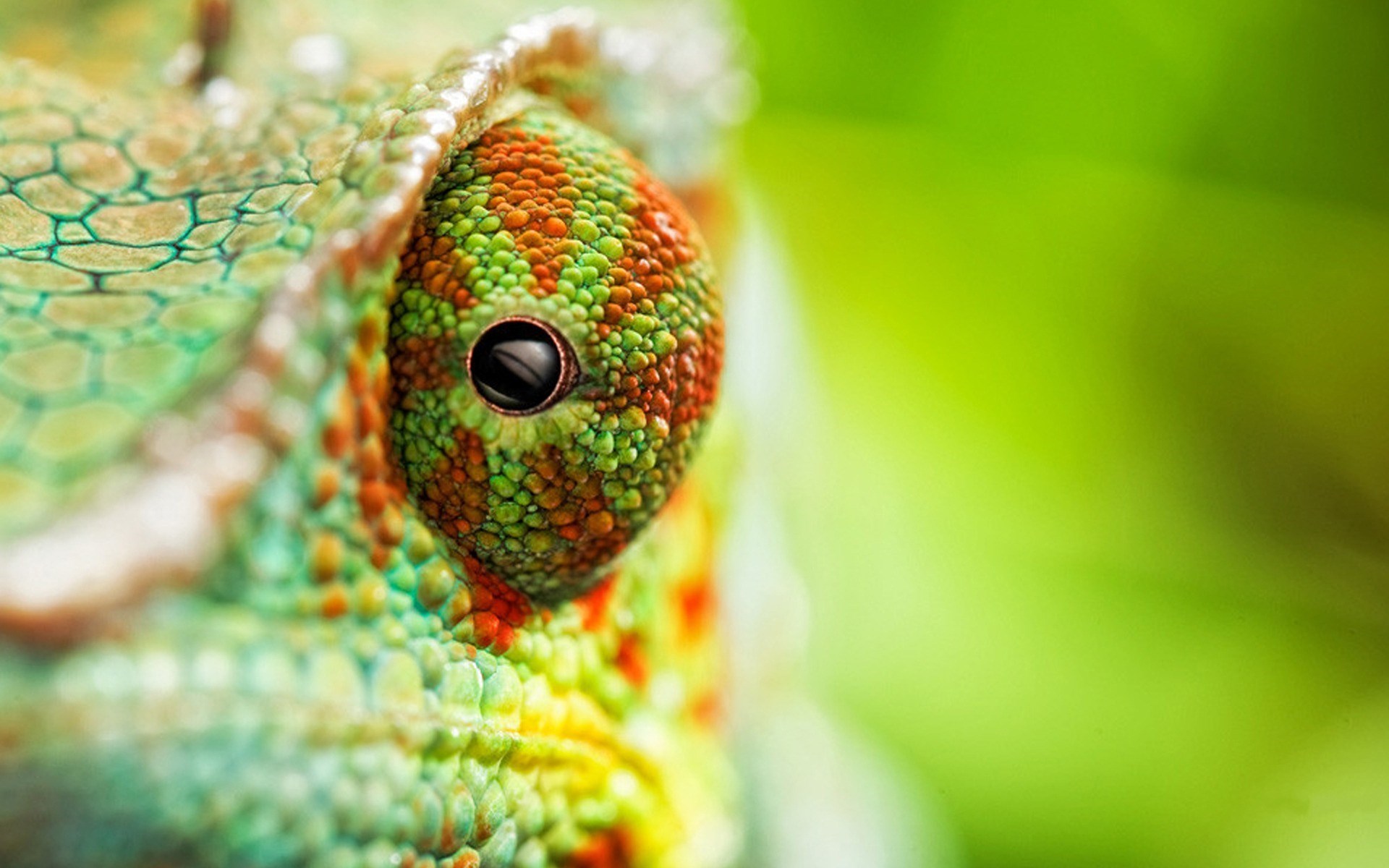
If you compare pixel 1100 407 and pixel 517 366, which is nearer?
pixel 517 366

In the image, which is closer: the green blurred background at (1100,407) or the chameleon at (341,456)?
the chameleon at (341,456)

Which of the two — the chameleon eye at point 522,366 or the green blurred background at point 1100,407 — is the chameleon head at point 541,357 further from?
the green blurred background at point 1100,407

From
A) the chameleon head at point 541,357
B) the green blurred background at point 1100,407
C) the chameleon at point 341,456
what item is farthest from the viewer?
the green blurred background at point 1100,407

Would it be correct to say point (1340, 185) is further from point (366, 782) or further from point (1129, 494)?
point (366, 782)

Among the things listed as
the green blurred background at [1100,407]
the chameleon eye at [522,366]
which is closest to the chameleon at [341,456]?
the chameleon eye at [522,366]

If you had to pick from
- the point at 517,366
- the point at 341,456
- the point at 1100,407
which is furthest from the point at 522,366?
the point at 1100,407

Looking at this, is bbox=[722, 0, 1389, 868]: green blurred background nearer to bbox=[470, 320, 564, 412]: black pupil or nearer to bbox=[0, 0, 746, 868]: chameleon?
bbox=[0, 0, 746, 868]: chameleon

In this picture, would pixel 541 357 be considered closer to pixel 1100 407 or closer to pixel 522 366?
pixel 522 366

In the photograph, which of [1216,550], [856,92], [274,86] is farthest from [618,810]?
[856,92]
